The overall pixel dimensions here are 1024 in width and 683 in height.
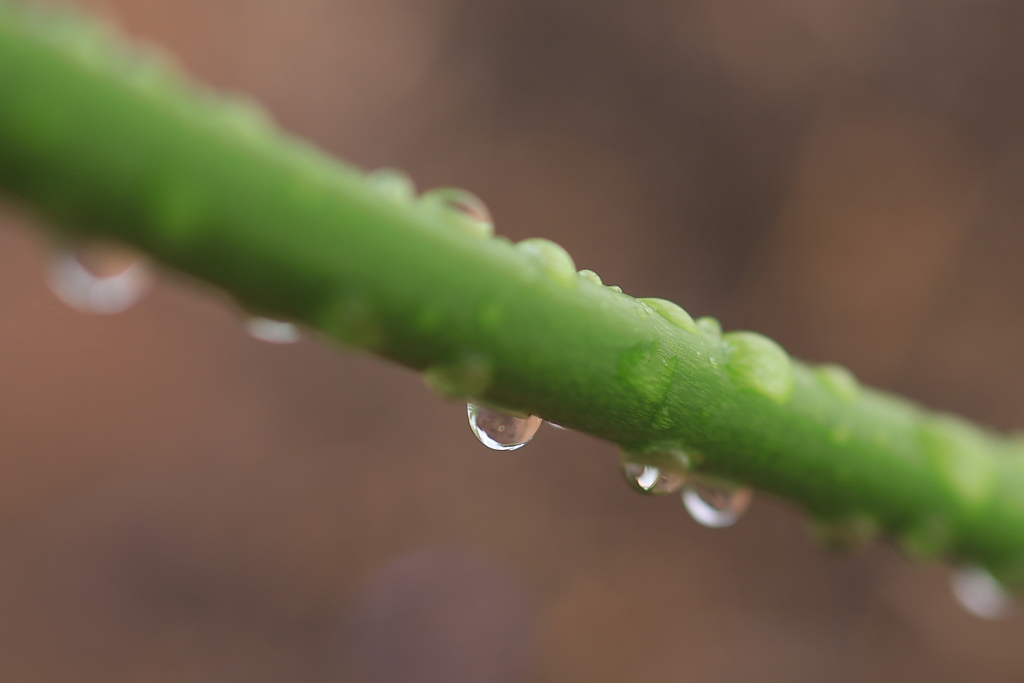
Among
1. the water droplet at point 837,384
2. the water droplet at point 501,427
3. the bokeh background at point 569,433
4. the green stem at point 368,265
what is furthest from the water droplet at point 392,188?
the bokeh background at point 569,433

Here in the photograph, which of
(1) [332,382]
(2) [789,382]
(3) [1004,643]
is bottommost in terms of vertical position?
(2) [789,382]

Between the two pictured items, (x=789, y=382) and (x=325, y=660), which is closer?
(x=789, y=382)

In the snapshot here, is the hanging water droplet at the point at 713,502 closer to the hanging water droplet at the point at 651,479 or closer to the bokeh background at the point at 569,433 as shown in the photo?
the hanging water droplet at the point at 651,479

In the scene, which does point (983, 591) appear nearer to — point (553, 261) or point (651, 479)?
point (651, 479)

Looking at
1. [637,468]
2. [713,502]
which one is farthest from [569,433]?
[637,468]

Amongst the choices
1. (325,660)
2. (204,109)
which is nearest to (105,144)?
(204,109)

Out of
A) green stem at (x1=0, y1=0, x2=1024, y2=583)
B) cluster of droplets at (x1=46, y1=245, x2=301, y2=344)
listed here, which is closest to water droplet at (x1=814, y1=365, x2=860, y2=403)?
green stem at (x1=0, y1=0, x2=1024, y2=583)

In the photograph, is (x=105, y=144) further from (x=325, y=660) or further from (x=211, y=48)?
(x=211, y=48)
